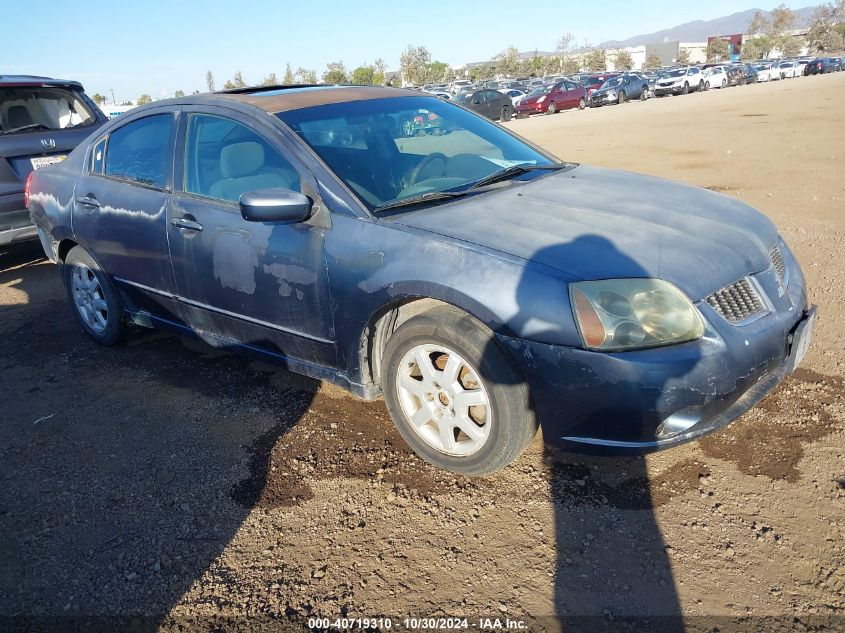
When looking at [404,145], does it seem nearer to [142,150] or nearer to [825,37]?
[142,150]

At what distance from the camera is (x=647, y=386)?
94.8 inches

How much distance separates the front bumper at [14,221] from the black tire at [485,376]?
517 centimetres

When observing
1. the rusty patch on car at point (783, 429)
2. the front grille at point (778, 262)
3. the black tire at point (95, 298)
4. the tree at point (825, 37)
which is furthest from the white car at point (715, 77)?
the tree at point (825, 37)

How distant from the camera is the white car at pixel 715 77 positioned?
1639 inches

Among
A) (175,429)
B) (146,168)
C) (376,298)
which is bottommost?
(175,429)

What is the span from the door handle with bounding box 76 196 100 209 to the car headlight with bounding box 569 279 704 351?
10.8ft

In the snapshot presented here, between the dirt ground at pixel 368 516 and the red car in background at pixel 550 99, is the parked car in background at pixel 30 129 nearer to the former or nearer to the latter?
the dirt ground at pixel 368 516

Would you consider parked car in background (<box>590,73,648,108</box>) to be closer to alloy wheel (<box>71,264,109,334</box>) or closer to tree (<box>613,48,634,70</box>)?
alloy wheel (<box>71,264,109,334</box>)

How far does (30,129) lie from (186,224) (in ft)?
14.5

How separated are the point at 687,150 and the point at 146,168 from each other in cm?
1136

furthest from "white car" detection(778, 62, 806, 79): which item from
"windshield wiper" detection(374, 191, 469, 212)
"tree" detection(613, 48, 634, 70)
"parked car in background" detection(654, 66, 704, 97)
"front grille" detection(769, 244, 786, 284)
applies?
"windshield wiper" detection(374, 191, 469, 212)

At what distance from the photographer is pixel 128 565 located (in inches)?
101

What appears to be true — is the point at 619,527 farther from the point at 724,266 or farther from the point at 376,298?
the point at 376,298

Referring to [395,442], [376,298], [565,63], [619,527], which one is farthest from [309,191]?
[565,63]
